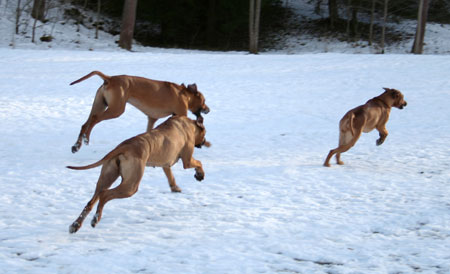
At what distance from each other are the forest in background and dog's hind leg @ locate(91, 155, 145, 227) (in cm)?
2194

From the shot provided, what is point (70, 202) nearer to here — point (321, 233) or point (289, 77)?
point (321, 233)

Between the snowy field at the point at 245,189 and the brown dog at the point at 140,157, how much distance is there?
0.37m

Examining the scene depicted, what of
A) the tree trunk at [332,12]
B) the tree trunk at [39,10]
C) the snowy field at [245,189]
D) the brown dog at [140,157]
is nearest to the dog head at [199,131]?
the brown dog at [140,157]

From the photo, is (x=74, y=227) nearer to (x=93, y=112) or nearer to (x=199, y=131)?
(x=199, y=131)

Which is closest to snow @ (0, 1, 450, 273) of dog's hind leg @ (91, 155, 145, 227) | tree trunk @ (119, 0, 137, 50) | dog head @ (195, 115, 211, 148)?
dog's hind leg @ (91, 155, 145, 227)

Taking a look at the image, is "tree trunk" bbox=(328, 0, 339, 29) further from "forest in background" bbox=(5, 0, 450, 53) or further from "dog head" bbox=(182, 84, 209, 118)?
"dog head" bbox=(182, 84, 209, 118)

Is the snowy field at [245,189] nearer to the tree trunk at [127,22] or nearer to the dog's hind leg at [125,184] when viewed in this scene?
the dog's hind leg at [125,184]

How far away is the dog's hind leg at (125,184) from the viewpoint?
531 cm

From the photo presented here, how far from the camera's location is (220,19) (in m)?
31.7

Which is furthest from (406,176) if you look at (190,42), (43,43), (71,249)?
(190,42)

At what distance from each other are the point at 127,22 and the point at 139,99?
16.5m

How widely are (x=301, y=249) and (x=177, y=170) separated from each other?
12.1 feet

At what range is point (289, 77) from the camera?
1714 centimetres

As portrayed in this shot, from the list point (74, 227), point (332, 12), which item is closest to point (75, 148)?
point (74, 227)
